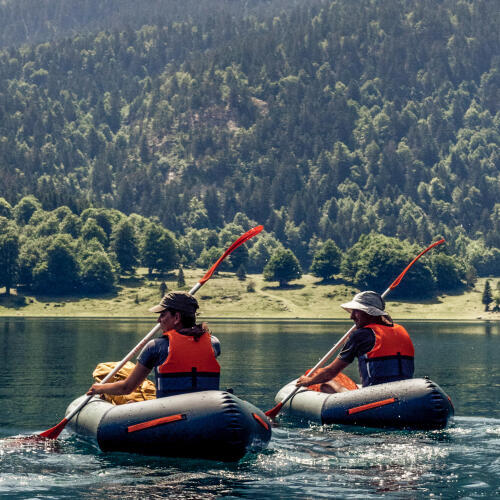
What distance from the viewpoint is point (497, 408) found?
112 ft

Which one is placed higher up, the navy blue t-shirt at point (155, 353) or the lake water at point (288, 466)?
the navy blue t-shirt at point (155, 353)

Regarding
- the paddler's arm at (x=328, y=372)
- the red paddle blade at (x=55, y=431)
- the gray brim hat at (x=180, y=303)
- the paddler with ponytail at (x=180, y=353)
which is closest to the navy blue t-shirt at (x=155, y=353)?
the paddler with ponytail at (x=180, y=353)

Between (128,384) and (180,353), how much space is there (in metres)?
1.61

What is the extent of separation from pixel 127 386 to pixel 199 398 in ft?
6.27

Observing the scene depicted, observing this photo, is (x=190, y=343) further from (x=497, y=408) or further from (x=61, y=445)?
(x=497, y=408)

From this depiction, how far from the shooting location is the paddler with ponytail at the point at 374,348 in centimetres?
2398

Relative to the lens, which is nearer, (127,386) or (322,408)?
(127,386)

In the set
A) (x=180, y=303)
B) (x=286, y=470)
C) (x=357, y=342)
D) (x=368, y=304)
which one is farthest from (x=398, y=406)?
(x=180, y=303)

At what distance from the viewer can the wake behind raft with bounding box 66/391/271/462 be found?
1944 centimetres

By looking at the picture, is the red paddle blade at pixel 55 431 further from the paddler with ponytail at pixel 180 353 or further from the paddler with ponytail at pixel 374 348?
the paddler with ponytail at pixel 374 348

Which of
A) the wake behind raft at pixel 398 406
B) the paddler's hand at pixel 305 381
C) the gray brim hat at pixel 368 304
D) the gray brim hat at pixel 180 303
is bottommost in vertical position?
the wake behind raft at pixel 398 406

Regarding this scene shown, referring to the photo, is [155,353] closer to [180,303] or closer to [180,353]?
[180,353]

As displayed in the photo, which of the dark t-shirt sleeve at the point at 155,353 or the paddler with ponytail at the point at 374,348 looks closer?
the dark t-shirt sleeve at the point at 155,353

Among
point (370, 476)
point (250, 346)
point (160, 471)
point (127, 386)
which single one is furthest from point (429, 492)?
point (250, 346)
